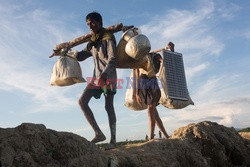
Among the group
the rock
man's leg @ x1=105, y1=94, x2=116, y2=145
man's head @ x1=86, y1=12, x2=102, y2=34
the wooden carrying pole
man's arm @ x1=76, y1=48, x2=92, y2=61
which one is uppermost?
man's head @ x1=86, y1=12, x2=102, y2=34

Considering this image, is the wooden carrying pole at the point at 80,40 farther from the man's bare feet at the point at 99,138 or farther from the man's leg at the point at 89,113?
the man's bare feet at the point at 99,138

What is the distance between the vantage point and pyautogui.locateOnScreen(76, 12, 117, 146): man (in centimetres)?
434

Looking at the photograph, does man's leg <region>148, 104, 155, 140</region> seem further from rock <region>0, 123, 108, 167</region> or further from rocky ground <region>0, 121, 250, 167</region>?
rock <region>0, 123, 108, 167</region>

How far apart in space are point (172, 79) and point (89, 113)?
166 cm

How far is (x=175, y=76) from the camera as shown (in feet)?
17.6

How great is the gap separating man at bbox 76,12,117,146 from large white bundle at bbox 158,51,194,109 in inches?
43.3

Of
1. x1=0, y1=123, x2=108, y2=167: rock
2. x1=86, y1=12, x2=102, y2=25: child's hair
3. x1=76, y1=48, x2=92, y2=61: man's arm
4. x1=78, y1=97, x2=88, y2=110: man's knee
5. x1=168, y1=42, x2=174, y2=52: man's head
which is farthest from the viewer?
x1=168, y1=42, x2=174, y2=52: man's head

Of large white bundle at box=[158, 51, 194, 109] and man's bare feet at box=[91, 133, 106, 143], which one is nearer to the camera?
man's bare feet at box=[91, 133, 106, 143]

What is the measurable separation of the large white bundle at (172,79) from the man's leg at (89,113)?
1.37m

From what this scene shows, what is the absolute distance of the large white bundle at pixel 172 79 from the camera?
17.2 ft

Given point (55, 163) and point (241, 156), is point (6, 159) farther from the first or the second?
point (241, 156)

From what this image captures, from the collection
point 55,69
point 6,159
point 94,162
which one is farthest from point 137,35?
point 6,159

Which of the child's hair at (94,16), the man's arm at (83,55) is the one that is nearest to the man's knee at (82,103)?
the man's arm at (83,55)

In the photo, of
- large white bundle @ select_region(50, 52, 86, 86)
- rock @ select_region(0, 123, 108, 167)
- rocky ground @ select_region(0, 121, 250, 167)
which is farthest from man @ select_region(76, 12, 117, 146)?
rock @ select_region(0, 123, 108, 167)
